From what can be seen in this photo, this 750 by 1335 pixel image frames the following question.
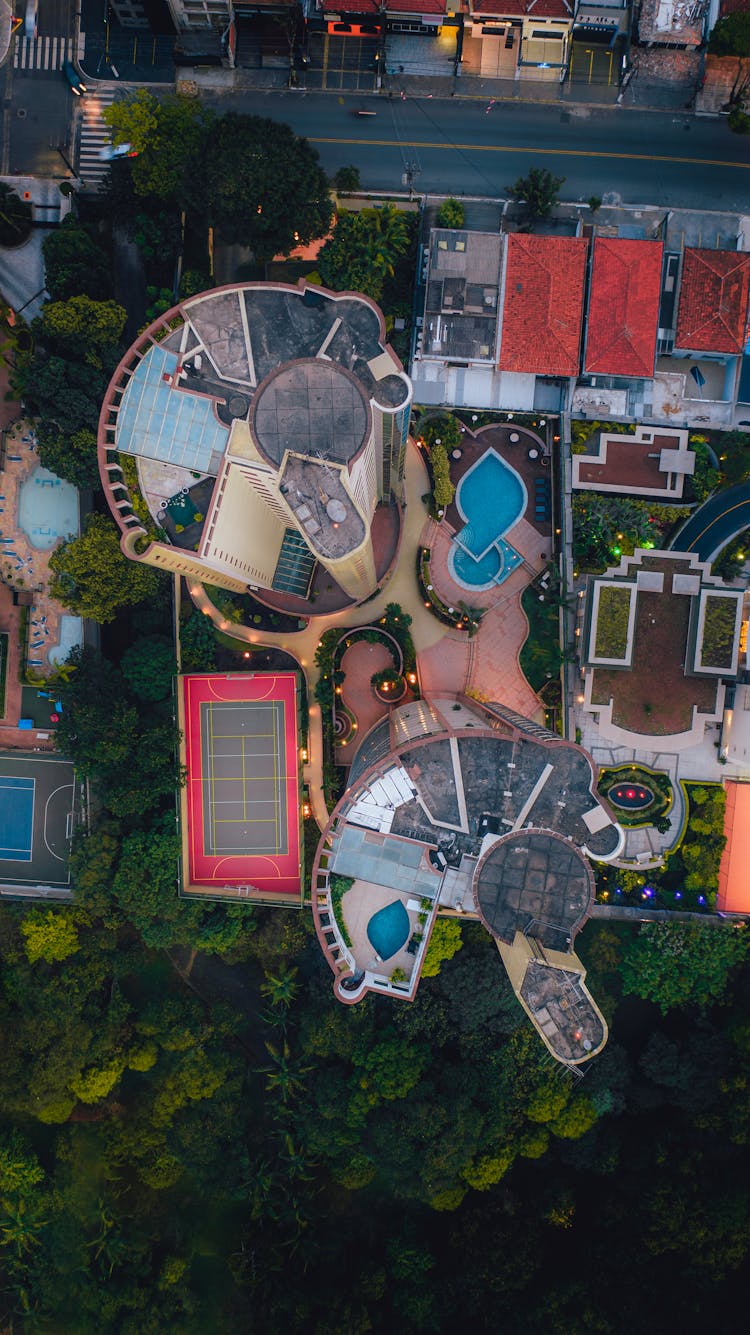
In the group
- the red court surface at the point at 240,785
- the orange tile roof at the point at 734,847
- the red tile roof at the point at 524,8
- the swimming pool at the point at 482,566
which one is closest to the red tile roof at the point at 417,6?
the red tile roof at the point at 524,8

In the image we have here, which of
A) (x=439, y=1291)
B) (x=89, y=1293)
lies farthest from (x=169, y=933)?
(x=439, y=1291)

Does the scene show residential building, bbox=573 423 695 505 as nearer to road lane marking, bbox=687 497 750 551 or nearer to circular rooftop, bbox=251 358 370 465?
road lane marking, bbox=687 497 750 551

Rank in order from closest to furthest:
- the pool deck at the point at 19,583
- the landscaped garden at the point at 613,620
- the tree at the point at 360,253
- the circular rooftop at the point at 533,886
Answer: the circular rooftop at the point at 533,886 → the tree at the point at 360,253 → the landscaped garden at the point at 613,620 → the pool deck at the point at 19,583

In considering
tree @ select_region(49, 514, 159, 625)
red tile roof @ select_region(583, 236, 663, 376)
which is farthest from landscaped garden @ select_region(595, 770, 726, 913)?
tree @ select_region(49, 514, 159, 625)

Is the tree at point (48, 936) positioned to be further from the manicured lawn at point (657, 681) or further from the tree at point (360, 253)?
the tree at point (360, 253)

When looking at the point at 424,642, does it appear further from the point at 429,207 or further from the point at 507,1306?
the point at 507,1306

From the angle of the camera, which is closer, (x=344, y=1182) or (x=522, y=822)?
(x=522, y=822)

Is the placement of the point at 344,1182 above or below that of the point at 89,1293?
above
